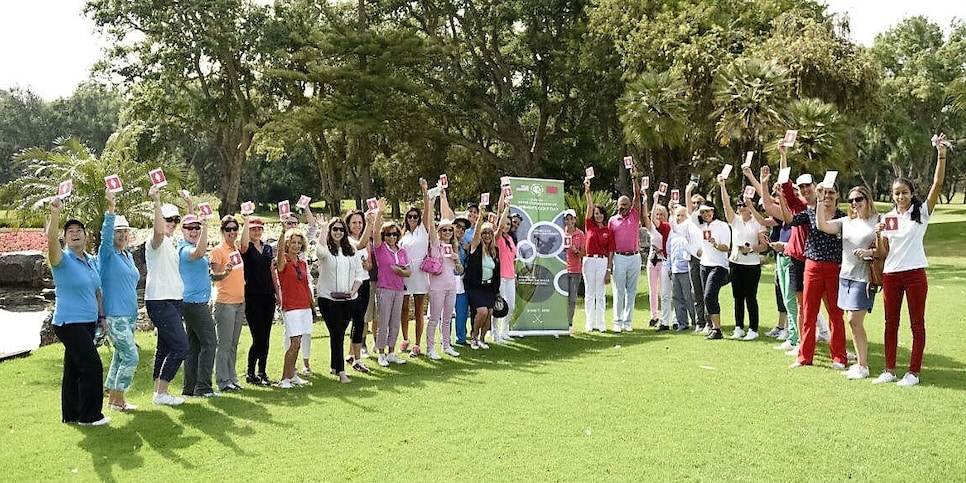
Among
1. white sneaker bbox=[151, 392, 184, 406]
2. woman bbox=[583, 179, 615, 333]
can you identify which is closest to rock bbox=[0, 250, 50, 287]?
woman bbox=[583, 179, 615, 333]

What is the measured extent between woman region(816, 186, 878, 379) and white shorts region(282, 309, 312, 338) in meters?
4.62

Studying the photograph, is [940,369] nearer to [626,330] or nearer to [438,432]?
[626,330]

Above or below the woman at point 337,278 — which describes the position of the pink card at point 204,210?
above

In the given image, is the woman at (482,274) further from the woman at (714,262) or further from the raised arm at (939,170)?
the raised arm at (939,170)

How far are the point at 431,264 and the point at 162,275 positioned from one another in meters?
2.91

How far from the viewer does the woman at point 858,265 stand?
6449 mm

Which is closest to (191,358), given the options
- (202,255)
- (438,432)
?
(202,255)

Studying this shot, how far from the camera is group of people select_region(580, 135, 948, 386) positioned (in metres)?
6.27

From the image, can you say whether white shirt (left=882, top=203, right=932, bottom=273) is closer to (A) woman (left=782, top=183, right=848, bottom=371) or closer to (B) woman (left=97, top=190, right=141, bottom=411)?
(A) woman (left=782, top=183, right=848, bottom=371)

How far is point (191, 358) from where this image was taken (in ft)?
22.0

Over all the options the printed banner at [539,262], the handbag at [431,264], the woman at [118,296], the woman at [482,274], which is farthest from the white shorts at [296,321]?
the printed banner at [539,262]

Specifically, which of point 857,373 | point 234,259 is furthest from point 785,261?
point 234,259

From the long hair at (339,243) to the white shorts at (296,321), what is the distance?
0.60 meters

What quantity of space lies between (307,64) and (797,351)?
20893 mm
